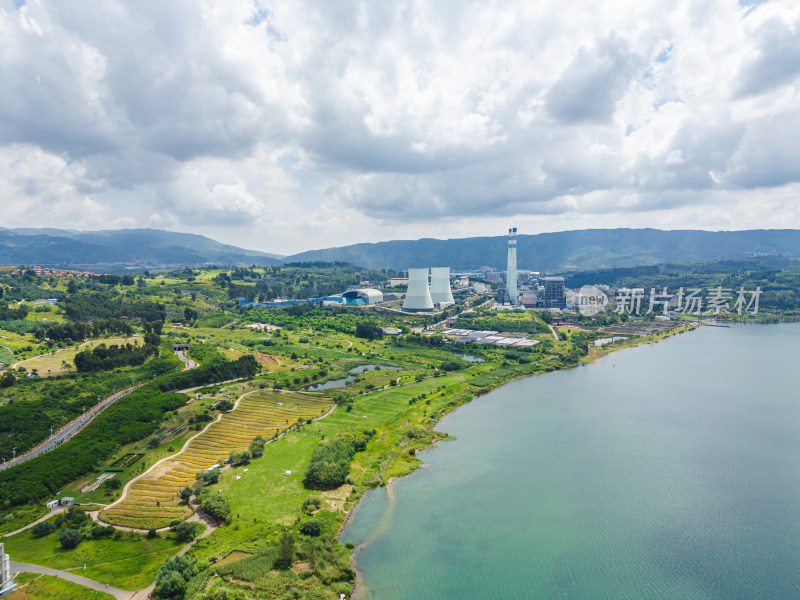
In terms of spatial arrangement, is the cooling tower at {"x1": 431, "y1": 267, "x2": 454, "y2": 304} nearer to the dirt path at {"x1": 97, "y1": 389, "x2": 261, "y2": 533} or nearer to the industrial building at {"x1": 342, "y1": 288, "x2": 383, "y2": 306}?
the industrial building at {"x1": 342, "y1": 288, "x2": 383, "y2": 306}

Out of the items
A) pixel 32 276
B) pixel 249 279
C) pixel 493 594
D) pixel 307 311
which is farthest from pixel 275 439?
pixel 249 279

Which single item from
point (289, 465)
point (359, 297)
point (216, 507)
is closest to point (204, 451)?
point (289, 465)

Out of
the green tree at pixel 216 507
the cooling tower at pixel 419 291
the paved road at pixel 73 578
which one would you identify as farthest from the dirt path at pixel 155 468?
the cooling tower at pixel 419 291

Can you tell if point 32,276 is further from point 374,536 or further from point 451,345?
point 374,536

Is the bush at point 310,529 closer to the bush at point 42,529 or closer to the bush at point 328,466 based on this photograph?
the bush at point 328,466

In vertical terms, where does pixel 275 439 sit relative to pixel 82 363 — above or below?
below

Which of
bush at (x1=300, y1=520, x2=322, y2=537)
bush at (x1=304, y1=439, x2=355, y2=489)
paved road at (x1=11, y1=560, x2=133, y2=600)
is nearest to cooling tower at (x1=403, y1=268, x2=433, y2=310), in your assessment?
bush at (x1=304, y1=439, x2=355, y2=489)
